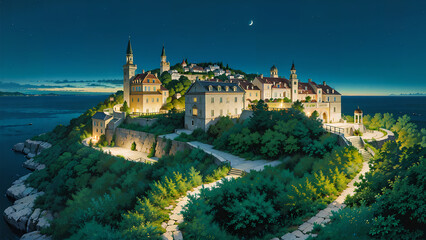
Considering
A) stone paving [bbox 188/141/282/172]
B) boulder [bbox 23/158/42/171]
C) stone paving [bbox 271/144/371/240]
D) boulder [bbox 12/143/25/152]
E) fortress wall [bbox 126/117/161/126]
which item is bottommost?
boulder [bbox 23/158/42/171]

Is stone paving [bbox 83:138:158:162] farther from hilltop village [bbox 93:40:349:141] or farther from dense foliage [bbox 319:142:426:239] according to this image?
dense foliage [bbox 319:142:426:239]

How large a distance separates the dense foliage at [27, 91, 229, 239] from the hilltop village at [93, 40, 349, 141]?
8436 mm

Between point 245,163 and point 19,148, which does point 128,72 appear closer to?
point 19,148

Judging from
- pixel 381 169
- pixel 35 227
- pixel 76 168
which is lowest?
pixel 35 227

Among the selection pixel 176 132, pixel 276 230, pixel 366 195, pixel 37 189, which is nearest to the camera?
pixel 276 230

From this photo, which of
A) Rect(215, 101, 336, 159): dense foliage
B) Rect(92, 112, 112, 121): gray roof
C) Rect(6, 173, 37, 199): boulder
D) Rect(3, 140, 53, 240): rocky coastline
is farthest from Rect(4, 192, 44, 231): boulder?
Rect(92, 112, 112, 121): gray roof

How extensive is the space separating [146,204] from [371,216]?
8171 millimetres

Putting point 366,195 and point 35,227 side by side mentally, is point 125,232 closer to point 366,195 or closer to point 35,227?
point 366,195

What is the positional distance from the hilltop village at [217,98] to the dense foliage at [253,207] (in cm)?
2365

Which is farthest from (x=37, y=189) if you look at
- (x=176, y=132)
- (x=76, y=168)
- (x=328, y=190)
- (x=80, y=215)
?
(x=328, y=190)

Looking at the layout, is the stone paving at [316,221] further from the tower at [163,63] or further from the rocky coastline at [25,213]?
the tower at [163,63]

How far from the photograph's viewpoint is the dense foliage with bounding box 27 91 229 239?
35.3ft

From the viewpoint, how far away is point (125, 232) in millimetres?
9383

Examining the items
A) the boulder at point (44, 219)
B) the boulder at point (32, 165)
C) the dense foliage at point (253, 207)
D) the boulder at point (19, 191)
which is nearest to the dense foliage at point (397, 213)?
the dense foliage at point (253, 207)
